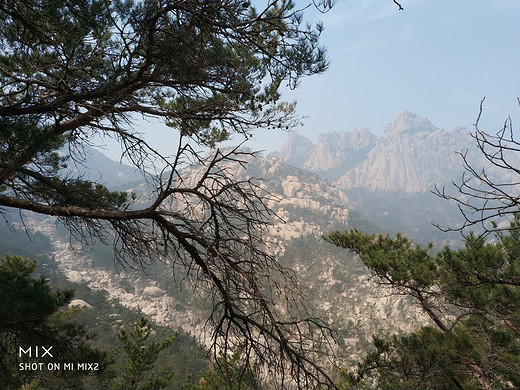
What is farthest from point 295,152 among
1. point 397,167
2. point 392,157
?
point 397,167

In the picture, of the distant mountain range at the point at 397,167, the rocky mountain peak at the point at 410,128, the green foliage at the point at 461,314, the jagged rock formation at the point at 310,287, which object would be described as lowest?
the green foliage at the point at 461,314

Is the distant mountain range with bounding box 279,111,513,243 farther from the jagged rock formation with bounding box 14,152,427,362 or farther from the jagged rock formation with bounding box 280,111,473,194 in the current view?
the jagged rock formation with bounding box 14,152,427,362

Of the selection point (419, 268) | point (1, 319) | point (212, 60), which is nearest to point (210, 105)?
point (212, 60)

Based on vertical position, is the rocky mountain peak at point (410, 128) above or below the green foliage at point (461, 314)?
above

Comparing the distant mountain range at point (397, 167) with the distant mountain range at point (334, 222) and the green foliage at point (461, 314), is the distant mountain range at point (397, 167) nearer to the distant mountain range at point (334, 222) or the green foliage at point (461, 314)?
the distant mountain range at point (334, 222)

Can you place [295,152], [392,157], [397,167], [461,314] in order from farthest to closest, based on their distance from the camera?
1. [295,152]
2. [392,157]
3. [397,167]
4. [461,314]

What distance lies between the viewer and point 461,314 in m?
4.04

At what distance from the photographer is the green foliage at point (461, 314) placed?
3574mm

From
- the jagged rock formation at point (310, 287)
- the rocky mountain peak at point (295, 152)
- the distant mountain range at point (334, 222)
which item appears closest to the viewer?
the jagged rock formation at point (310, 287)

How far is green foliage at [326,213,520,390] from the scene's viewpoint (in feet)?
11.7

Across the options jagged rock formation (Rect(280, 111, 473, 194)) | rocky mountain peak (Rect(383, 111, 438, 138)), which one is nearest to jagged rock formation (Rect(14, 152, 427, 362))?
jagged rock formation (Rect(280, 111, 473, 194))

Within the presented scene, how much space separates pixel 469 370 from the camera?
3.82 meters

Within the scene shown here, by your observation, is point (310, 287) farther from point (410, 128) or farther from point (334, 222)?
point (410, 128)

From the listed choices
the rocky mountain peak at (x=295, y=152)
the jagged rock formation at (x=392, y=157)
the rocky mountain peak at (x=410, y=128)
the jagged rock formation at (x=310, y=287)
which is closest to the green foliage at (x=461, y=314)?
the jagged rock formation at (x=310, y=287)
